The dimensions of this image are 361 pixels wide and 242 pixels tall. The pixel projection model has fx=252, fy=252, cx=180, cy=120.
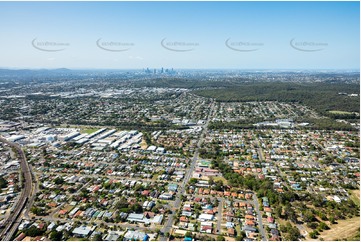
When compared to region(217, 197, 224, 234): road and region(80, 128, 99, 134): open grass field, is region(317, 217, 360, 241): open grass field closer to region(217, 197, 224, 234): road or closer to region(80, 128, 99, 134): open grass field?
region(217, 197, 224, 234): road

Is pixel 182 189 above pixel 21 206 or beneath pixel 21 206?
above

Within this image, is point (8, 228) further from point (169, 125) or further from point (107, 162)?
A: point (169, 125)

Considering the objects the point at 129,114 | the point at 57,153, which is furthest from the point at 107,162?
the point at 129,114

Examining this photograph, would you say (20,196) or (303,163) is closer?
(20,196)

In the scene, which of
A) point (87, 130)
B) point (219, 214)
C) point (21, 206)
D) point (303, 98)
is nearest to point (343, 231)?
point (219, 214)

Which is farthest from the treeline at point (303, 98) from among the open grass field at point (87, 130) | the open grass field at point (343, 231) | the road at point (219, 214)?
the road at point (219, 214)

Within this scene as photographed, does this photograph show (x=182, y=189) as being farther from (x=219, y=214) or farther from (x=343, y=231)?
(x=343, y=231)

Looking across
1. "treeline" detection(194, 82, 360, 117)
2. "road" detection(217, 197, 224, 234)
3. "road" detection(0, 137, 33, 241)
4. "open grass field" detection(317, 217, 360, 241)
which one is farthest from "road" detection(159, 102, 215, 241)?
"treeline" detection(194, 82, 360, 117)

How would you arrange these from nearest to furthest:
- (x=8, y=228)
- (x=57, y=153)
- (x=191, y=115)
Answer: (x=8, y=228), (x=57, y=153), (x=191, y=115)

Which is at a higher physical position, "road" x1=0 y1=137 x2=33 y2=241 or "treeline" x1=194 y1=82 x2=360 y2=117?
"treeline" x1=194 y1=82 x2=360 y2=117
